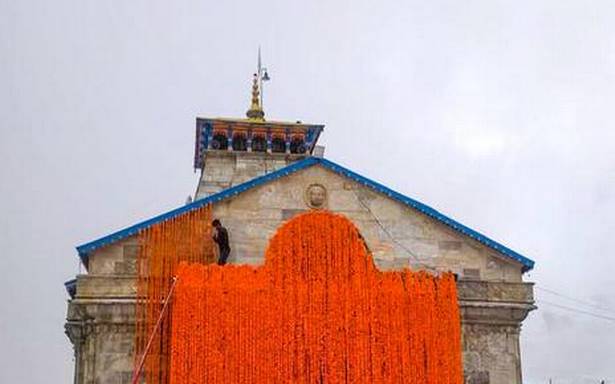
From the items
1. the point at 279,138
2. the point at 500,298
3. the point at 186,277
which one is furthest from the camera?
the point at 279,138

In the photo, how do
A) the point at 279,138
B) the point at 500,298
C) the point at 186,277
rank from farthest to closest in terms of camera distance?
the point at 279,138, the point at 500,298, the point at 186,277

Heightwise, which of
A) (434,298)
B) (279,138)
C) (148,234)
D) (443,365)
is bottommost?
(443,365)

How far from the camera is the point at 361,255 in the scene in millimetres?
24094

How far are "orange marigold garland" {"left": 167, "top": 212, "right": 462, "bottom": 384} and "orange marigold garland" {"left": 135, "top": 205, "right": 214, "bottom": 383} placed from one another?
0.64m

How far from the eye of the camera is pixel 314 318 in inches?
915

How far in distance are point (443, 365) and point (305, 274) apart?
163 inches

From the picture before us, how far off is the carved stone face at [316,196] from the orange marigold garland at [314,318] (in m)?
0.54

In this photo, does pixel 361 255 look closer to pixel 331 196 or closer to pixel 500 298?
pixel 331 196

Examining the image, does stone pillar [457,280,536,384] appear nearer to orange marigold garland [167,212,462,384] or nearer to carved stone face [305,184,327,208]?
orange marigold garland [167,212,462,384]

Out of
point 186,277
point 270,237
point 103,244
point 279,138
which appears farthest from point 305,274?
point 279,138

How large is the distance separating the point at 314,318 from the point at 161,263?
4.07 metres

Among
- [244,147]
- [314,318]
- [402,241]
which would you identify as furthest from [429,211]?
[244,147]

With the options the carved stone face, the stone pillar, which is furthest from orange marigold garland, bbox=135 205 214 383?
the stone pillar

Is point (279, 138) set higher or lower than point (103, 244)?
higher
